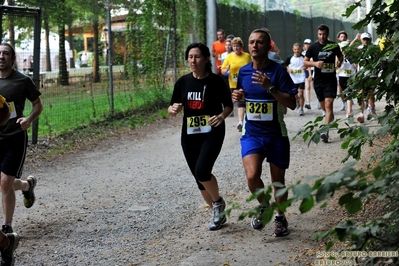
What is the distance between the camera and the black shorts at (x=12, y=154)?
22.9 feet

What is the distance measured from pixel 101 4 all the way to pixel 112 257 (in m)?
9.92

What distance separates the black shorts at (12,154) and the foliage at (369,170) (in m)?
3.29

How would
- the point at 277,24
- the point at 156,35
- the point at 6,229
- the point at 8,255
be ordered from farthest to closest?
the point at 277,24
the point at 156,35
the point at 6,229
the point at 8,255

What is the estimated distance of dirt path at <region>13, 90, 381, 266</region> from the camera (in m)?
6.37

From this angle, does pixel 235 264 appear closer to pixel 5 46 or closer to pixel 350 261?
pixel 350 261

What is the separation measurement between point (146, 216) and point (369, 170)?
5.11 metres

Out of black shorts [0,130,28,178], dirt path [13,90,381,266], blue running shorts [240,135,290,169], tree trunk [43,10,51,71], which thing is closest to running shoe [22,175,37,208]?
dirt path [13,90,381,266]

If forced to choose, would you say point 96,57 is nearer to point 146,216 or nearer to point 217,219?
point 146,216

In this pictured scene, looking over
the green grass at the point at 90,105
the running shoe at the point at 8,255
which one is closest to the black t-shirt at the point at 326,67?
the green grass at the point at 90,105

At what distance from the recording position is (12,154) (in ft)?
23.0

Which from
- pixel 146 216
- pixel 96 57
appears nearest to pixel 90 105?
pixel 96 57

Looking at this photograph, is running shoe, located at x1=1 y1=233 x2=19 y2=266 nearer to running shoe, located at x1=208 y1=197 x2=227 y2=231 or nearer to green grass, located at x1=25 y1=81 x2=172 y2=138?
running shoe, located at x1=208 y1=197 x2=227 y2=231

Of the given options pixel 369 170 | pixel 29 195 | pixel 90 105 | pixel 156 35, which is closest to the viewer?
pixel 369 170

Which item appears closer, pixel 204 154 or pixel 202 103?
pixel 204 154
